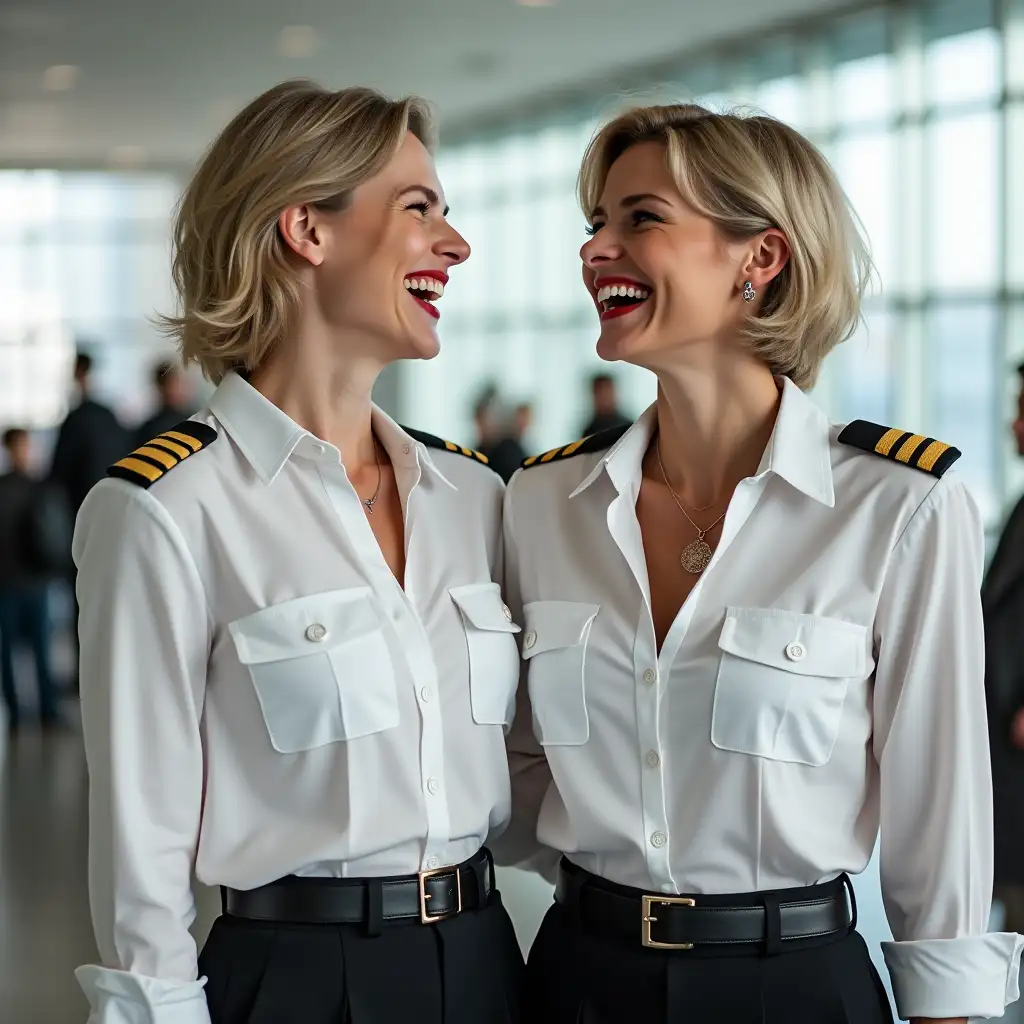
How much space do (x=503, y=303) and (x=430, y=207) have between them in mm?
13418

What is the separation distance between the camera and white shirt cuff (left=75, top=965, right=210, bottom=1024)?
1.81 m

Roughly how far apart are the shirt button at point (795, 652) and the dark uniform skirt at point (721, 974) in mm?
324

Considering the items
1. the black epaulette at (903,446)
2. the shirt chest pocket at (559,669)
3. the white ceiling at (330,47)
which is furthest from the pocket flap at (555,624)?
the white ceiling at (330,47)

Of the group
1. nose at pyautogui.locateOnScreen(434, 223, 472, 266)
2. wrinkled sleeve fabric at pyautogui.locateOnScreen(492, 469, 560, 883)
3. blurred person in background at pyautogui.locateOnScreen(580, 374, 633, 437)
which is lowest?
wrinkled sleeve fabric at pyautogui.locateOnScreen(492, 469, 560, 883)

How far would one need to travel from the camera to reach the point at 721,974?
6.26 feet

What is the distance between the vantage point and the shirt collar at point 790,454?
6.63 ft

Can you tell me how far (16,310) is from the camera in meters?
17.4

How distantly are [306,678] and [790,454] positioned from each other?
76 cm

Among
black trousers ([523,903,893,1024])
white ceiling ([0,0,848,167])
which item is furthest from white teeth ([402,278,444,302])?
white ceiling ([0,0,848,167])

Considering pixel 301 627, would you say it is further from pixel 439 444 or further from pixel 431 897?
pixel 439 444

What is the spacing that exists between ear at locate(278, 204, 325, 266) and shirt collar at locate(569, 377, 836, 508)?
542mm

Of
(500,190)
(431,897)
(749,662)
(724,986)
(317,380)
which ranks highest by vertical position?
(500,190)

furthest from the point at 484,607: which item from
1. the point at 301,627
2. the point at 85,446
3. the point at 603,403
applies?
the point at 603,403

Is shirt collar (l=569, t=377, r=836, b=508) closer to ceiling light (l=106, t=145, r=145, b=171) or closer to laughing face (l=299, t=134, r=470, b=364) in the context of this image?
laughing face (l=299, t=134, r=470, b=364)
